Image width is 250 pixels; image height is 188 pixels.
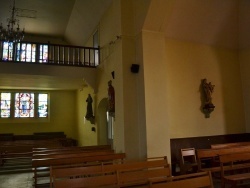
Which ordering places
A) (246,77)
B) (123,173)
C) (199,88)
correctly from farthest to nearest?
(246,77)
(199,88)
(123,173)

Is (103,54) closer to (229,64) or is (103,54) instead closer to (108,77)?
(108,77)

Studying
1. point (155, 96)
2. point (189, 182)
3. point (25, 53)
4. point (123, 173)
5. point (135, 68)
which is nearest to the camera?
point (189, 182)

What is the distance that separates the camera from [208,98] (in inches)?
225

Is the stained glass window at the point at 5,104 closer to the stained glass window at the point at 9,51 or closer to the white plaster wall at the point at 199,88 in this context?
the stained glass window at the point at 9,51

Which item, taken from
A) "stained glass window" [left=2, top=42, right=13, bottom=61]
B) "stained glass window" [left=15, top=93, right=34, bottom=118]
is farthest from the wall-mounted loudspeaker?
"stained glass window" [left=15, top=93, right=34, bottom=118]

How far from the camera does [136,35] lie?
5.18 m

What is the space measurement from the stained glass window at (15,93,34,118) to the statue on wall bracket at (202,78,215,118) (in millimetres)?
7920

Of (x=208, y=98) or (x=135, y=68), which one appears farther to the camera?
(x=208, y=98)

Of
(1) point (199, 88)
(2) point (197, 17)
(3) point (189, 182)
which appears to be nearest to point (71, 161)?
(3) point (189, 182)

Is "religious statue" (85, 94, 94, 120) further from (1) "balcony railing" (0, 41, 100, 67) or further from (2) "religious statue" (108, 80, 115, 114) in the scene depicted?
(2) "religious statue" (108, 80, 115, 114)

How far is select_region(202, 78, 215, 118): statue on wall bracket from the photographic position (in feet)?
18.6

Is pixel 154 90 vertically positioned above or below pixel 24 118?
above

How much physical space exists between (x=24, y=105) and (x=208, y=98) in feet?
26.9

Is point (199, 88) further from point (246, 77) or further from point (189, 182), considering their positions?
point (189, 182)
